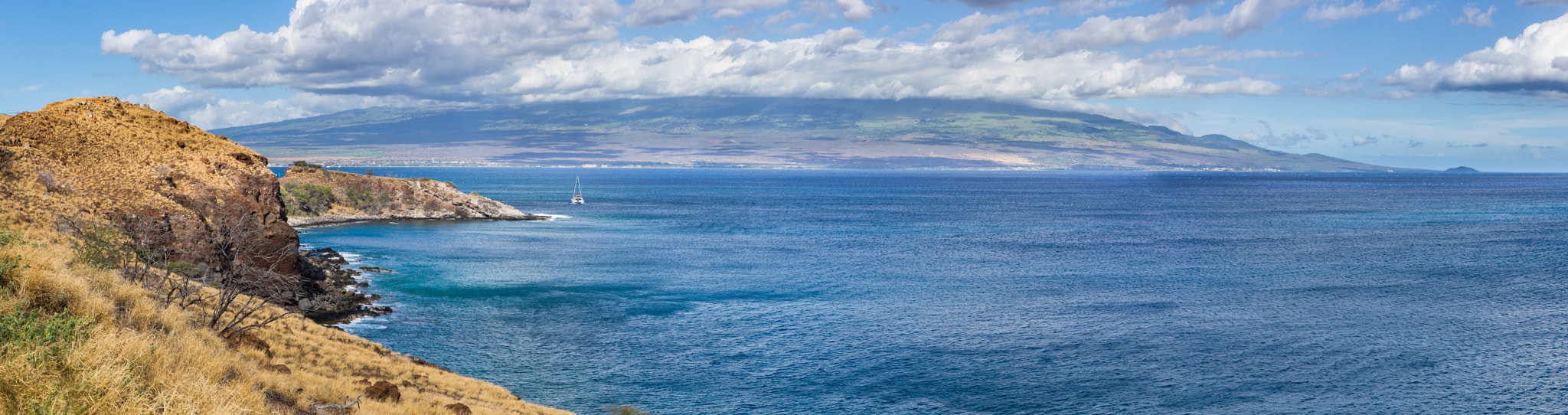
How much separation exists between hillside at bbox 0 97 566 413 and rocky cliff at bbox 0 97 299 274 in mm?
73

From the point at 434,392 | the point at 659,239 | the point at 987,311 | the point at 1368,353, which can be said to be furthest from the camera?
the point at 659,239

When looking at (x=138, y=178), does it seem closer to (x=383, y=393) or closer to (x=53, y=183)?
(x=53, y=183)

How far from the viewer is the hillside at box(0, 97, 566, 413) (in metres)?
11.5

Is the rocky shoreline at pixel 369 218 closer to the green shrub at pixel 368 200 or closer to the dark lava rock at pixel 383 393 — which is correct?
the green shrub at pixel 368 200

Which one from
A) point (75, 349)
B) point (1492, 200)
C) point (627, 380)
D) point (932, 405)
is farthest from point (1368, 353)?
point (1492, 200)

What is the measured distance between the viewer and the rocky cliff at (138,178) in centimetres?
3422

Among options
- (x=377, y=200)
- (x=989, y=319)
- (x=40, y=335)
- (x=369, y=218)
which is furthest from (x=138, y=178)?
(x=377, y=200)

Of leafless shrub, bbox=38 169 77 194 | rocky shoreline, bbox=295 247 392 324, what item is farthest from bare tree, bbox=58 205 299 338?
rocky shoreline, bbox=295 247 392 324

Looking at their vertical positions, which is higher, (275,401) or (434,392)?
(275,401)

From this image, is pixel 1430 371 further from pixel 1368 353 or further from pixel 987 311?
pixel 987 311

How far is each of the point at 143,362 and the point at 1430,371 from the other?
133 feet

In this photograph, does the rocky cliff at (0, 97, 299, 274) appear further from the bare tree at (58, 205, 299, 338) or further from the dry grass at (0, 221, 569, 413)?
the dry grass at (0, 221, 569, 413)

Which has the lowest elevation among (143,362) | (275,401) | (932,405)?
(932,405)

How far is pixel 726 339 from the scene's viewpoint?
39094 millimetres
